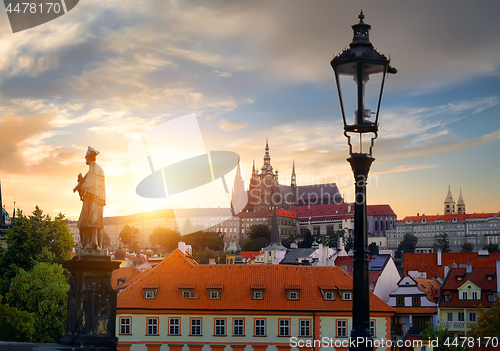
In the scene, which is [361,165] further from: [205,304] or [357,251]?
[205,304]

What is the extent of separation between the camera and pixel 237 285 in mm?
41188

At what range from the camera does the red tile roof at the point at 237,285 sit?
130 ft

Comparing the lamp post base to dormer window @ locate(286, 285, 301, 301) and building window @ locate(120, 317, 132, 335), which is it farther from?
dormer window @ locate(286, 285, 301, 301)

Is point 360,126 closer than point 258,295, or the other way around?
point 360,126

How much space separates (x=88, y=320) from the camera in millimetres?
10938

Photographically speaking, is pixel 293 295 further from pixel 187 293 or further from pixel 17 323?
pixel 17 323

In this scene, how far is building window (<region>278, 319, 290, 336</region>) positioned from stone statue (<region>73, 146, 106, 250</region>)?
29.2m

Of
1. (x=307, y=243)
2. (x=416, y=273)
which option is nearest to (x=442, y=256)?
(x=416, y=273)

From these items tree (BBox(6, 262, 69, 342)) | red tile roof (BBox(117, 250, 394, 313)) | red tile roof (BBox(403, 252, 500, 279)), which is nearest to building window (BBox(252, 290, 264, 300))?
red tile roof (BBox(117, 250, 394, 313))

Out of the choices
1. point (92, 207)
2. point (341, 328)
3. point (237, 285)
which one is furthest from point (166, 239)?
point (92, 207)

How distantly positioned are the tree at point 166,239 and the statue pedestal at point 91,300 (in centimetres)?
16248

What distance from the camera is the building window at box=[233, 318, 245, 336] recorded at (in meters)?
39.0

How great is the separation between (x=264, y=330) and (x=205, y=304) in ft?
13.1

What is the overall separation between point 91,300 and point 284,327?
29.5 metres
